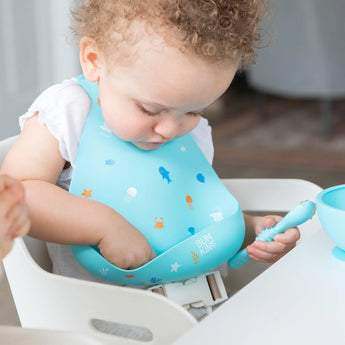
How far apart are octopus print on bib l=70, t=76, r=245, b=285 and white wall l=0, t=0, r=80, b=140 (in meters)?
1.36

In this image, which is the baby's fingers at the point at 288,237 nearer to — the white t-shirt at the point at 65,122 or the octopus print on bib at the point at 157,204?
the octopus print on bib at the point at 157,204

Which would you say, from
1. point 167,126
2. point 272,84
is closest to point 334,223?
point 167,126

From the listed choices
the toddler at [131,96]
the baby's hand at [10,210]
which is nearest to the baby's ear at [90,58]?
the toddler at [131,96]

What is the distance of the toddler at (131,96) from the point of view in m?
0.85

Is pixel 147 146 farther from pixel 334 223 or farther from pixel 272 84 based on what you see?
→ pixel 272 84

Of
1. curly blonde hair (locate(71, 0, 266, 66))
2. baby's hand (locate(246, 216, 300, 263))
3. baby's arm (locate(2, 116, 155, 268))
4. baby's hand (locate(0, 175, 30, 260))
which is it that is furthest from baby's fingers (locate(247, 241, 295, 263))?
baby's hand (locate(0, 175, 30, 260))

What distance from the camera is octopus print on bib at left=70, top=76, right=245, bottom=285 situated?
943mm

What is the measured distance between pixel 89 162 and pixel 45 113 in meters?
0.09

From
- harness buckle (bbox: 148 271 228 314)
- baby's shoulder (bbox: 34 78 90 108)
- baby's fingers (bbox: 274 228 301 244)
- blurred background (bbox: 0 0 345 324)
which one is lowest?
blurred background (bbox: 0 0 345 324)

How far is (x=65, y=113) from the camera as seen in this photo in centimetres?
98

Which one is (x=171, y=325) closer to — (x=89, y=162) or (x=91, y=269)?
(x=91, y=269)

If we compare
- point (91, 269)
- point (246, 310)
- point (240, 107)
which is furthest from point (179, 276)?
point (240, 107)

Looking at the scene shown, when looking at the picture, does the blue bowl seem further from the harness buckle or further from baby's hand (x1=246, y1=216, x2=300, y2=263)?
the harness buckle

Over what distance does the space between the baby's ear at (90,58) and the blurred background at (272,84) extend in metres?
1.29
